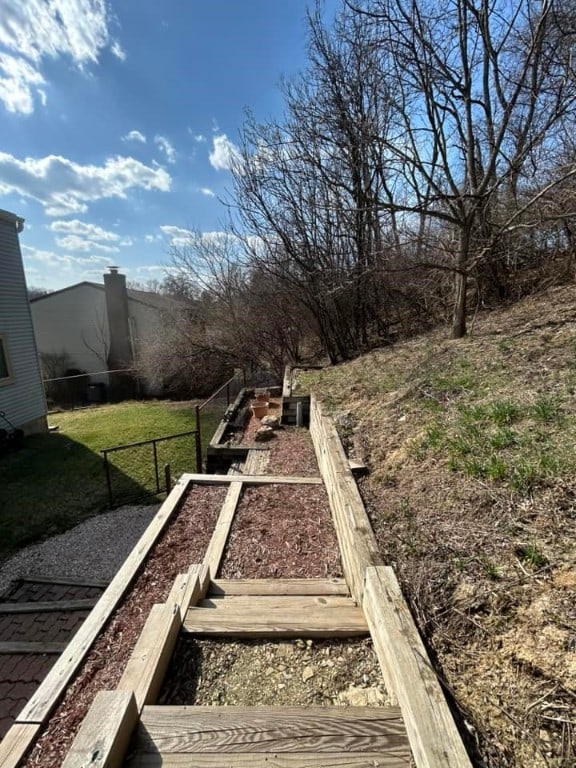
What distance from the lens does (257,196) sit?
9.00 m

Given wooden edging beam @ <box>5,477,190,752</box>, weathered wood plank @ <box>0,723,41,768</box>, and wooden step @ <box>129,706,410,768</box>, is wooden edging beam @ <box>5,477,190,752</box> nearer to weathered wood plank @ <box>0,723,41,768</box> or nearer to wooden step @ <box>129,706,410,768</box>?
weathered wood plank @ <box>0,723,41,768</box>

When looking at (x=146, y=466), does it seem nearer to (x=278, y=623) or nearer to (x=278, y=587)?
(x=278, y=587)

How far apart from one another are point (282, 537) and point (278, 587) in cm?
67

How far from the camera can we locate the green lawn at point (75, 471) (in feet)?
18.5

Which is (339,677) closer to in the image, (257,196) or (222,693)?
(222,693)

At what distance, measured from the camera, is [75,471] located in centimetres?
751

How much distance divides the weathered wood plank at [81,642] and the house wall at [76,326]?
18.2m

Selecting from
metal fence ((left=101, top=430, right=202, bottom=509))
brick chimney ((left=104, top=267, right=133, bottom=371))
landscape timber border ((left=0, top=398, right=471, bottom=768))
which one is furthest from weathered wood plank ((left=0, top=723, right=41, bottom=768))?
brick chimney ((left=104, top=267, right=133, bottom=371))

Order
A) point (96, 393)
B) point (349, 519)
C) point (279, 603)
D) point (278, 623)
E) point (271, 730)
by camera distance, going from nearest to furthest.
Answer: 1. point (271, 730)
2. point (278, 623)
3. point (279, 603)
4. point (349, 519)
5. point (96, 393)

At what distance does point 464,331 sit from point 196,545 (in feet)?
17.4

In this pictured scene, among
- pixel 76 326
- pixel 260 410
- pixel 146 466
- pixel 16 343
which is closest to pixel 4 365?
pixel 16 343

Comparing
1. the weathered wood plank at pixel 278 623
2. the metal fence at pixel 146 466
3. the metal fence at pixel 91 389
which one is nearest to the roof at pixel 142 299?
the metal fence at pixel 91 389

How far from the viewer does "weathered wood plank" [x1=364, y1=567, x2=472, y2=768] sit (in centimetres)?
103

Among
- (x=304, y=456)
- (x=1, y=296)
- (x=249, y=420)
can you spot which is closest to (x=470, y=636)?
(x=304, y=456)
